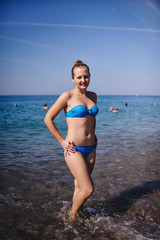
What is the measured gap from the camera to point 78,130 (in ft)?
9.85

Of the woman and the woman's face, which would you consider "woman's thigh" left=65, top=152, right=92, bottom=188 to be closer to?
the woman

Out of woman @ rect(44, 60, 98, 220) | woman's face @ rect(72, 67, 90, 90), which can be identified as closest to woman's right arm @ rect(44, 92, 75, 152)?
woman @ rect(44, 60, 98, 220)

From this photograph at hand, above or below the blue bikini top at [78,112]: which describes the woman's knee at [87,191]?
below

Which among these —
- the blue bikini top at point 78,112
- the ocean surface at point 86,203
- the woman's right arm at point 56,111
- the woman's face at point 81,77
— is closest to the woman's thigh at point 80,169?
the woman's right arm at point 56,111

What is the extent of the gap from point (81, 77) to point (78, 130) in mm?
903

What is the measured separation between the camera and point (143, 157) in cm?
711

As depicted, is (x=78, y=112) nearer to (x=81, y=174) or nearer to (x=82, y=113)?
(x=82, y=113)

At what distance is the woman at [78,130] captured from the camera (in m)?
2.89

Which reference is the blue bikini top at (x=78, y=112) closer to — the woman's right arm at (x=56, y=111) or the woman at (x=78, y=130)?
the woman at (x=78, y=130)

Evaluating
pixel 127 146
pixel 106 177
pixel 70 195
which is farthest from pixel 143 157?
pixel 70 195

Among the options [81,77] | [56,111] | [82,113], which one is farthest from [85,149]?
[81,77]

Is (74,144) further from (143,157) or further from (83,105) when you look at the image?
(143,157)

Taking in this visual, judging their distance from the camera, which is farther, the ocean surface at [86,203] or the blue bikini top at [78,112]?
the ocean surface at [86,203]

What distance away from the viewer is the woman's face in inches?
120
